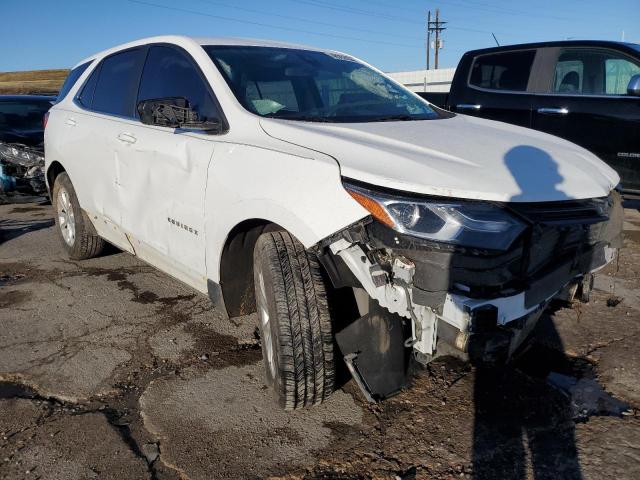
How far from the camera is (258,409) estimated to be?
9.13 ft

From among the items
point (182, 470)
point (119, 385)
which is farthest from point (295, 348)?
point (119, 385)

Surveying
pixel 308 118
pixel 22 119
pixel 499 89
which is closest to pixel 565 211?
pixel 308 118

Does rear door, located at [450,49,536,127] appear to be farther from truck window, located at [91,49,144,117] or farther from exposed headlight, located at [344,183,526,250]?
exposed headlight, located at [344,183,526,250]

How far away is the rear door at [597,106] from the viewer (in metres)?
5.61

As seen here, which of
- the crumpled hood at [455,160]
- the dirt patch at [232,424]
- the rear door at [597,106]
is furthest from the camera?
the rear door at [597,106]

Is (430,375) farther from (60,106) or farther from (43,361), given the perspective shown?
(60,106)

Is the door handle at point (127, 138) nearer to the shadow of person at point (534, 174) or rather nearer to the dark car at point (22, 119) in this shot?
the shadow of person at point (534, 174)

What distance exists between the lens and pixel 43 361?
326cm

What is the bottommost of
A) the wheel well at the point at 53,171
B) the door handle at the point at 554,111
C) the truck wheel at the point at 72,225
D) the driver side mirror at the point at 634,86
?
the truck wheel at the point at 72,225

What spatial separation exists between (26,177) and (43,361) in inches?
245

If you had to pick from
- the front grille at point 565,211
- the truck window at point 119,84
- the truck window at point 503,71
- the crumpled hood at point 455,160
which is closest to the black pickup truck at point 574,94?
the truck window at point 503,71

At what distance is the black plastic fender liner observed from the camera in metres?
2.43

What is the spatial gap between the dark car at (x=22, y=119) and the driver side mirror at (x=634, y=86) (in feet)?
26.5

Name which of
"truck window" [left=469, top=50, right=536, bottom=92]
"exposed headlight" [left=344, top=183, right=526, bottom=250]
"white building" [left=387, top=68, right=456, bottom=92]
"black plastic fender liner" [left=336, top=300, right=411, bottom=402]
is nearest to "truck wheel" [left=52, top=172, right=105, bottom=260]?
"black plastic fender liner" [left=336, top=300, right=411, bottom=402]
